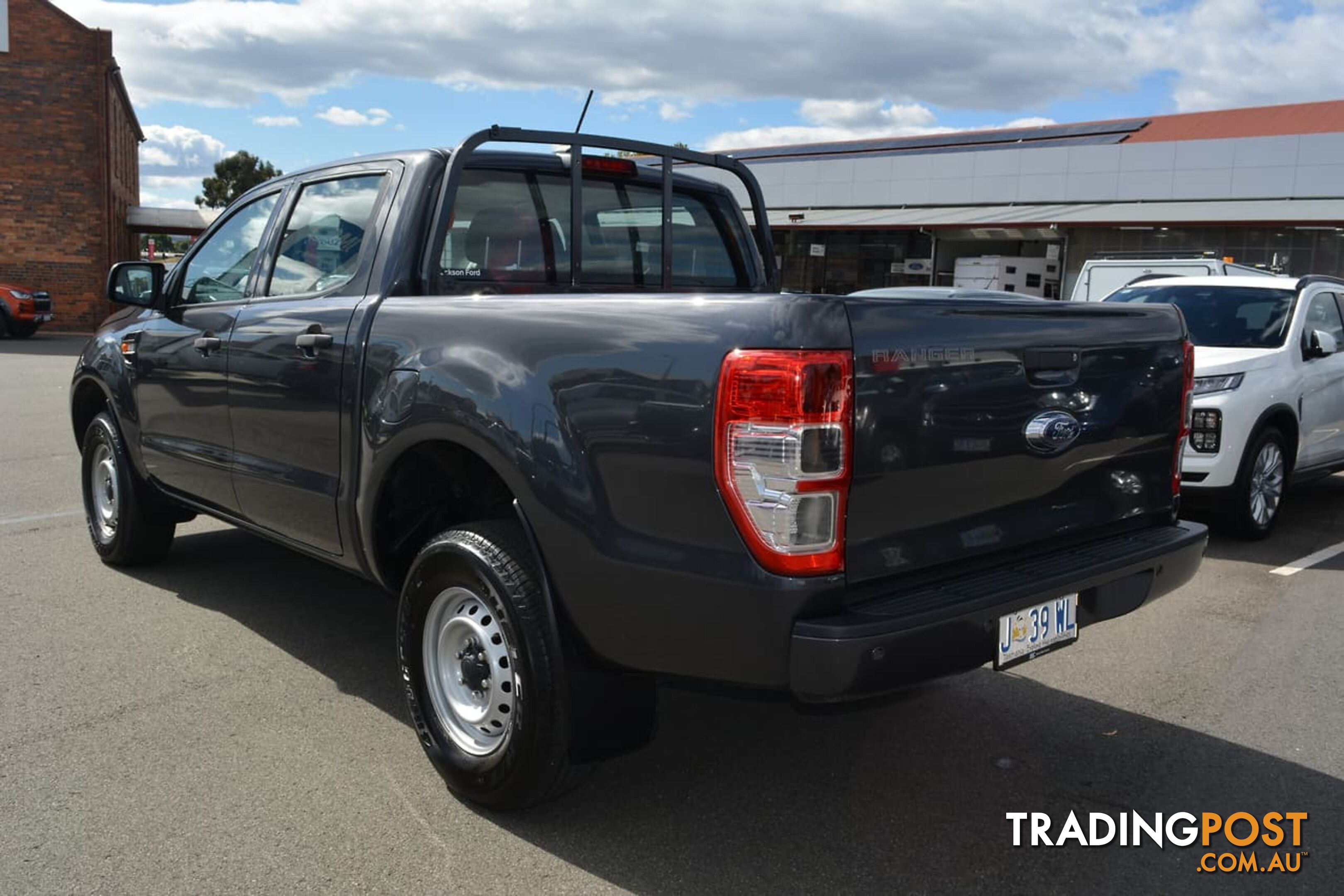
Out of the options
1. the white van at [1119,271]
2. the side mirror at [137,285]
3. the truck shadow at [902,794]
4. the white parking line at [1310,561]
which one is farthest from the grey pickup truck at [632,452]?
the white van at [1119,271]

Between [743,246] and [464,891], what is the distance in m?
3.06

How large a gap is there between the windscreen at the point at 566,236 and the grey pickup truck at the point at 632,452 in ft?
0.04

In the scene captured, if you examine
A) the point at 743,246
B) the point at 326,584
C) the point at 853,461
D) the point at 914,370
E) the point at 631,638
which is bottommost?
the point at 326,584

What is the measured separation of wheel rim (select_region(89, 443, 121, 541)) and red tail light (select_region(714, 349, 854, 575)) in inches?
172

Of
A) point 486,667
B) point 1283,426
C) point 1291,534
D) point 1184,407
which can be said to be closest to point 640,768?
point 486,667

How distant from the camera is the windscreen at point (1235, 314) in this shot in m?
7.88

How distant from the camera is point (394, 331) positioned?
3.64m

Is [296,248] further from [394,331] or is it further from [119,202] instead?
[119,202]

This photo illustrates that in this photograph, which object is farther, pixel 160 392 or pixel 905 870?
pixel 160 392

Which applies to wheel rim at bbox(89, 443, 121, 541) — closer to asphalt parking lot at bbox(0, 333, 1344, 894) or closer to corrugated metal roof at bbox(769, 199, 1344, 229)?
asphalt parking lot at bbox(0, 333, 1344, 894)

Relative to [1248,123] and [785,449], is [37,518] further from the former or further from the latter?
[1248,123]

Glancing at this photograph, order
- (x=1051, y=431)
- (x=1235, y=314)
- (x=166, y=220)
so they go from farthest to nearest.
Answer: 1. (x=166, y=220)
2. (x=1235, y=314)
3. (x=1051, y=431)

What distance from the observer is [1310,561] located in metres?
6.95

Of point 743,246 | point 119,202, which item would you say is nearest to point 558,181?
point 743,246
